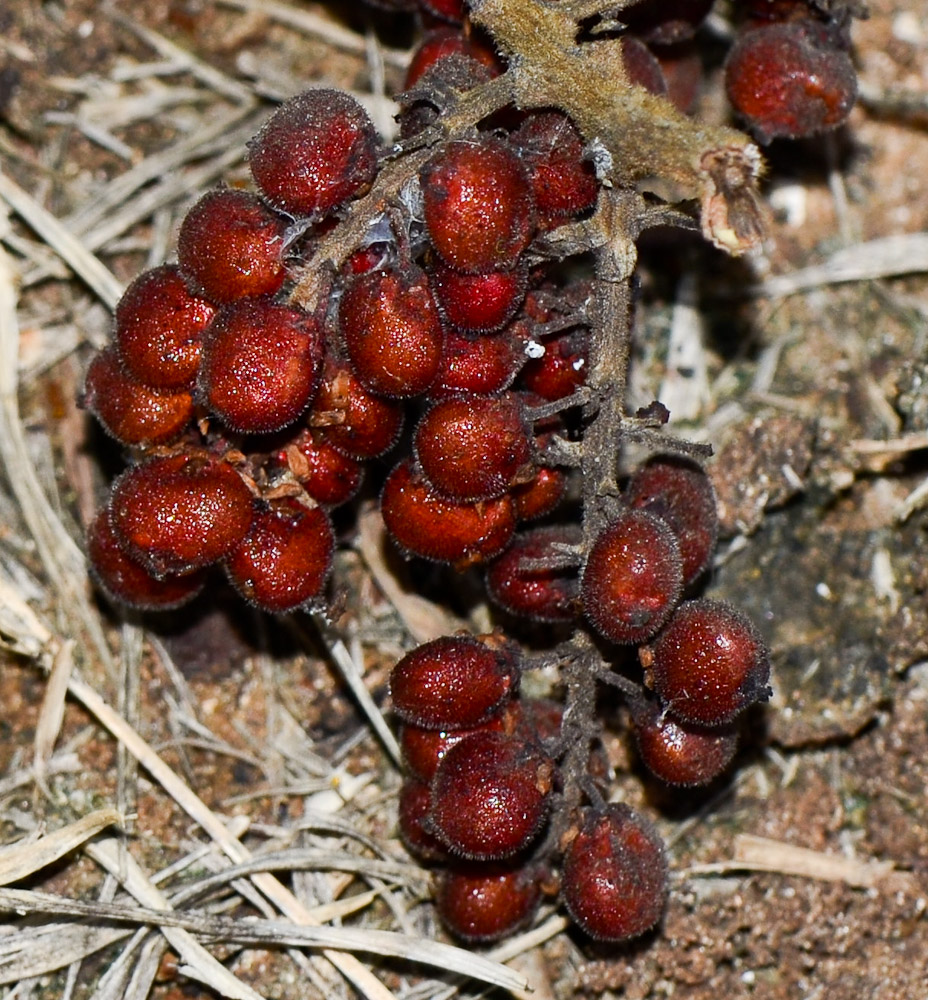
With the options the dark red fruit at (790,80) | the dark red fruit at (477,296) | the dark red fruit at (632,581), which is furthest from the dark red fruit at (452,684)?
the dark red fruit at (790,80)

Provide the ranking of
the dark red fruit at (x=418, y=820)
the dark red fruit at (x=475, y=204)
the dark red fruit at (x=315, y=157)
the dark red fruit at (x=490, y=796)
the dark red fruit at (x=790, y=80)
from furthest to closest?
the dark red fruit at (x=790, y=80), the dark red fruit at (x=418, y=820), the dark red fruit at (x=490, y=796), the dark red fruit at (x=315, y=157), the dark red fruit at (x=475, y=204)

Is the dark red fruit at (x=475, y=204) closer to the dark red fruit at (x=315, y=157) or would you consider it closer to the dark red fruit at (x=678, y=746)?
the dark red fruit at (x=315, y=157)

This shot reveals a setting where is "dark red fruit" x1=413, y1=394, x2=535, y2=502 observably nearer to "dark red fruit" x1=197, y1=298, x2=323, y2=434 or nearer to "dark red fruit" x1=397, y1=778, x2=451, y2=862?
"dark red fruit" x1=197, y1=298, x2=323, y2=434

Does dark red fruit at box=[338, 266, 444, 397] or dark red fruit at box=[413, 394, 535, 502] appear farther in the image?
dark red fruit at box=[413, 394, 535, 502]

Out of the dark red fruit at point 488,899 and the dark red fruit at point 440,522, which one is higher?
Result: the dark red fruit at point 440,522

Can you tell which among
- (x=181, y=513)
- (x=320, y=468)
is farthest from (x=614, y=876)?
(x=181, y=513)

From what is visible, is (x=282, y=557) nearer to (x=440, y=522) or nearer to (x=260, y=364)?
(x=440, y=522)

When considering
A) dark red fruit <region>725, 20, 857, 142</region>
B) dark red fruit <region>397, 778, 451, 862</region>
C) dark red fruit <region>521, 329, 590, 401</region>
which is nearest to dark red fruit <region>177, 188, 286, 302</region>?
dark red fruit <region>521, 329, 590, 401</region>
